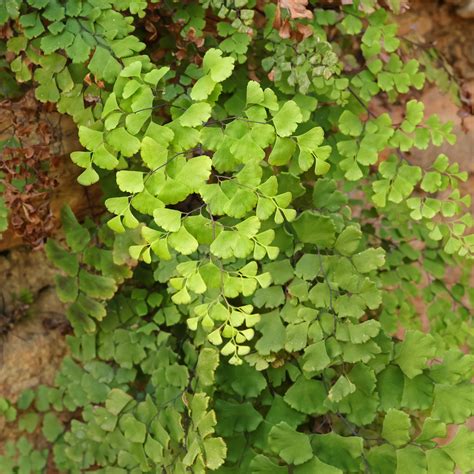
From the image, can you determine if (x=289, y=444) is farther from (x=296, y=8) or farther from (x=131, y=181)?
(x=296, y=8)

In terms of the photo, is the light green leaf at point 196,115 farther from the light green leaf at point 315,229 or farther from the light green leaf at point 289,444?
the light green leaf at point 289,444

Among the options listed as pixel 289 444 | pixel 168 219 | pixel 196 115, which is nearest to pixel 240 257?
pixel 168 219

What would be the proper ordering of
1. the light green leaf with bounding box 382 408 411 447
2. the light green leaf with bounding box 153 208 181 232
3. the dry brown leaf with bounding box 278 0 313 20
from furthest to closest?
the dry brown leaf with bounding box 278 0 313 20
the light green leaf with bounding box 382 408 411 447
the light green leaf with bounding box 153 208 181 232

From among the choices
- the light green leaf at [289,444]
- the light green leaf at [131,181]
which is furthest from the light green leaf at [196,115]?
the light green leaf at [289,444]

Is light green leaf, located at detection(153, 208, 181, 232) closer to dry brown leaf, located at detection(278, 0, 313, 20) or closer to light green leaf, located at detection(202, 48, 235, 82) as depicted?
light green leaf, located at detection(202, 48, 235, 82)

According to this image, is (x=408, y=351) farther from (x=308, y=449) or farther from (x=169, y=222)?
(x=169, y=222)

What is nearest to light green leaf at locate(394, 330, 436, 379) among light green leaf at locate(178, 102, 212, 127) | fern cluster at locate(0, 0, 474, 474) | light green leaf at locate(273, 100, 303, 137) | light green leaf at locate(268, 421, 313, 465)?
fern cluster at locate(0, 0, 474, 474)

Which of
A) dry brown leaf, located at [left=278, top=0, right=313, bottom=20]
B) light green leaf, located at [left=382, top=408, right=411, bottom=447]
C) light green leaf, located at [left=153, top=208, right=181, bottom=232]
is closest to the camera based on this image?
light green leaf, located at [left=153, top=208, right=181, bottom=232]

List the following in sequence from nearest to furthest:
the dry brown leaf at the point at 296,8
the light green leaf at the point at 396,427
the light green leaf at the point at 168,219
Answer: the light green leaf at the point at 168,219 → the light green leaf at the point at 396,427 → the dry brown leaf at the point at 296,8
